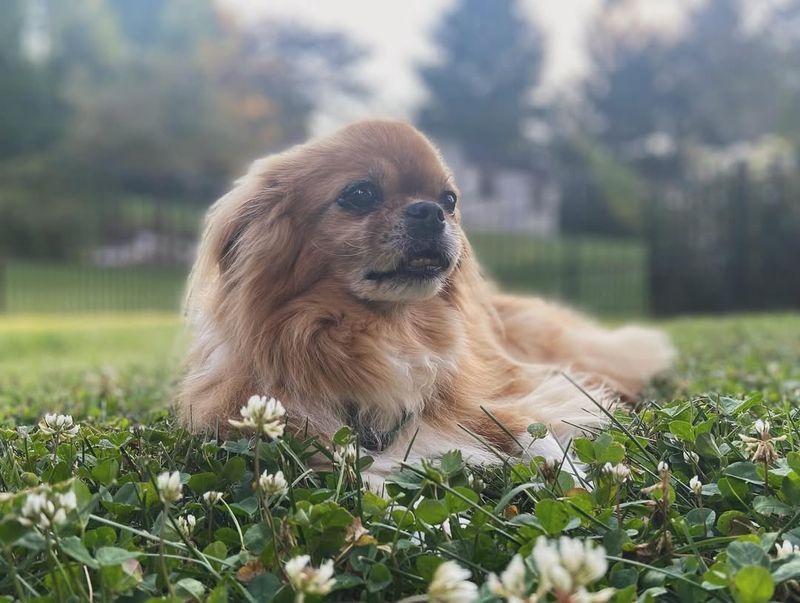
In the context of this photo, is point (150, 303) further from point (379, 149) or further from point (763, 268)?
point (379, 149)

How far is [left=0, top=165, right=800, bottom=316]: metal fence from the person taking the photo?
38.9 feet

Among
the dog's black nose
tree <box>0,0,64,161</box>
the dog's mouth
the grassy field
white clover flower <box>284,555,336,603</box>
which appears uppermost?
tree <box>0,0,64,161</box>

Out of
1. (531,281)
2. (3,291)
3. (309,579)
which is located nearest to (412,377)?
(309,579)

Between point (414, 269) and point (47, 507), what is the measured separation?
1.46 m

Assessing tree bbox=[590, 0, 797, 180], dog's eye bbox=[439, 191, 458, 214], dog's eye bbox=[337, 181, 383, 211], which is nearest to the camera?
dog's eye bbox=[337, 181, 383, 211]

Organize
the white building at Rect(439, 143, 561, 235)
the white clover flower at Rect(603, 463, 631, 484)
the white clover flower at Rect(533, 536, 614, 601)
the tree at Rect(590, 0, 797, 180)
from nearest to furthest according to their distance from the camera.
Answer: the white clover flower at Rect(533, 536, 614, 601) → the white clover flower at Rect(603, 463, 631, 484) → the white building at Rect(439, 143, 561, 235) → the tree at Rect(590, 0, 797, 180)

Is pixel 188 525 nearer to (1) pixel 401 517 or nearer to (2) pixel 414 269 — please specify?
(1) pixel 401 517

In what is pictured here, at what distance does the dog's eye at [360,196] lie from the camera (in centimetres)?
256

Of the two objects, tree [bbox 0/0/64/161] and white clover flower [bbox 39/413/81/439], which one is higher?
tree [bbox 0/0/64/161]

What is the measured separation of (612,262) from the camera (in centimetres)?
1545

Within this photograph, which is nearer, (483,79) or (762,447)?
(762,447)

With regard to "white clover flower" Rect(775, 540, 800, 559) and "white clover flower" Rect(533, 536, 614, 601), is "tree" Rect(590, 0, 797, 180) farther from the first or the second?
"white clover flower" Rect(533, 536, 614, 601)

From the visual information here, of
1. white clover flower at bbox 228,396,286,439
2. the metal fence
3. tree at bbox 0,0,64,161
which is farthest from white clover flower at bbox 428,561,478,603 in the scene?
tree at bbox 0,0,64,161

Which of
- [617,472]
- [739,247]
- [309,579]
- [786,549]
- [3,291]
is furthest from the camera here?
[3,291]
